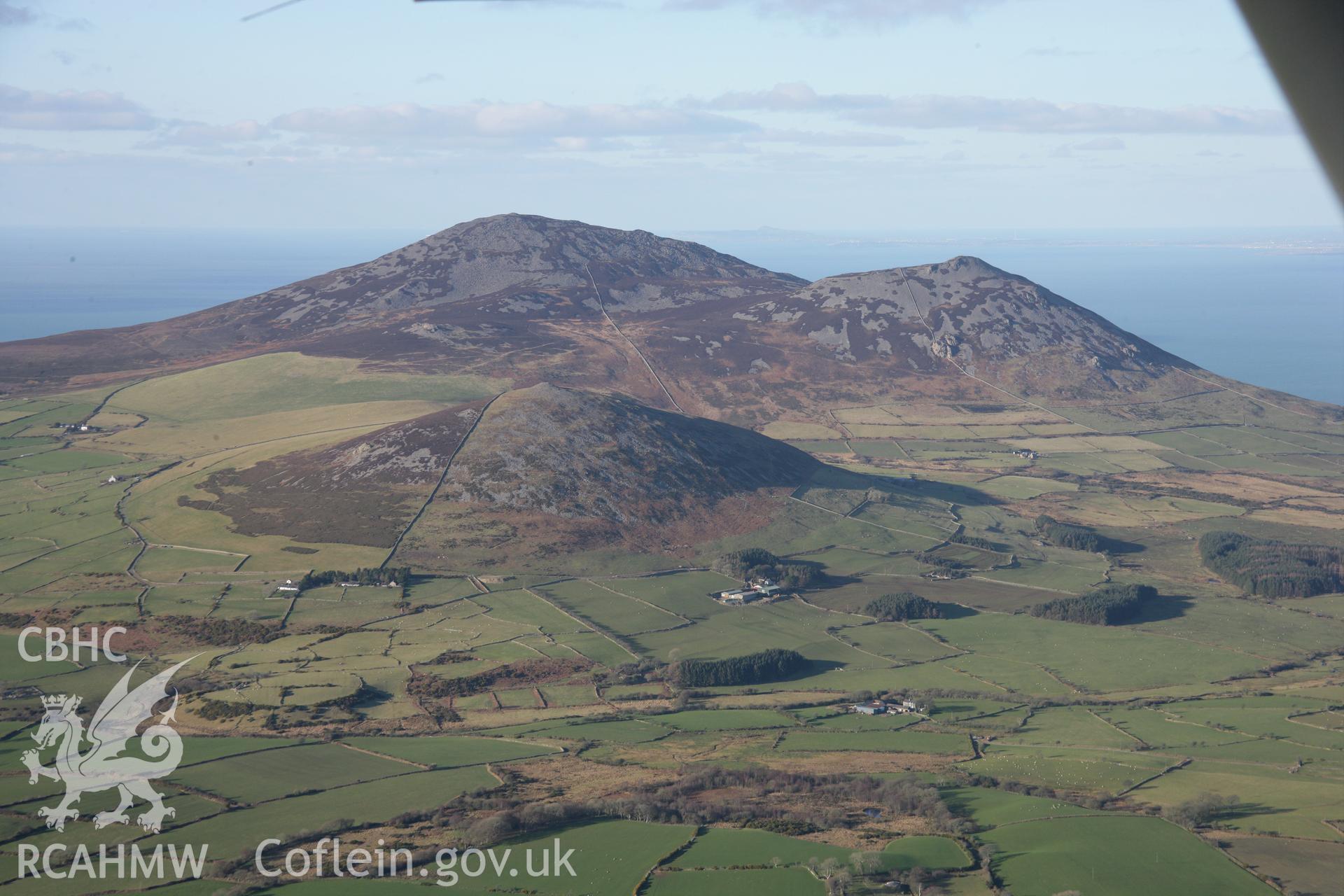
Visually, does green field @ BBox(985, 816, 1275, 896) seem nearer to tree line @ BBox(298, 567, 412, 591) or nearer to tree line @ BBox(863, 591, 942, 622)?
tree line @ BBox(863, 591, 942, 622)

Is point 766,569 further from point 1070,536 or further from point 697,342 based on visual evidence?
point 697,342

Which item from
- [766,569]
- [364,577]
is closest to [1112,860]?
[766,569]

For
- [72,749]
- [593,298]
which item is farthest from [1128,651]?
[593,298]

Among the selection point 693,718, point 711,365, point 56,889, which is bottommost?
point 693,718

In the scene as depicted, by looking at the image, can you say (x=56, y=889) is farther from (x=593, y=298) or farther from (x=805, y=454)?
(x=593, y=298)

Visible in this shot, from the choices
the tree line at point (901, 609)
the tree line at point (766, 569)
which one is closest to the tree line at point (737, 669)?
the tree line at point (901, 609)

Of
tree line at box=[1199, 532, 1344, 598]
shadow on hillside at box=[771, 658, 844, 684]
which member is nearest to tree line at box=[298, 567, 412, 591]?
shadow on hillside at box=[771, 658, 844, 684]
